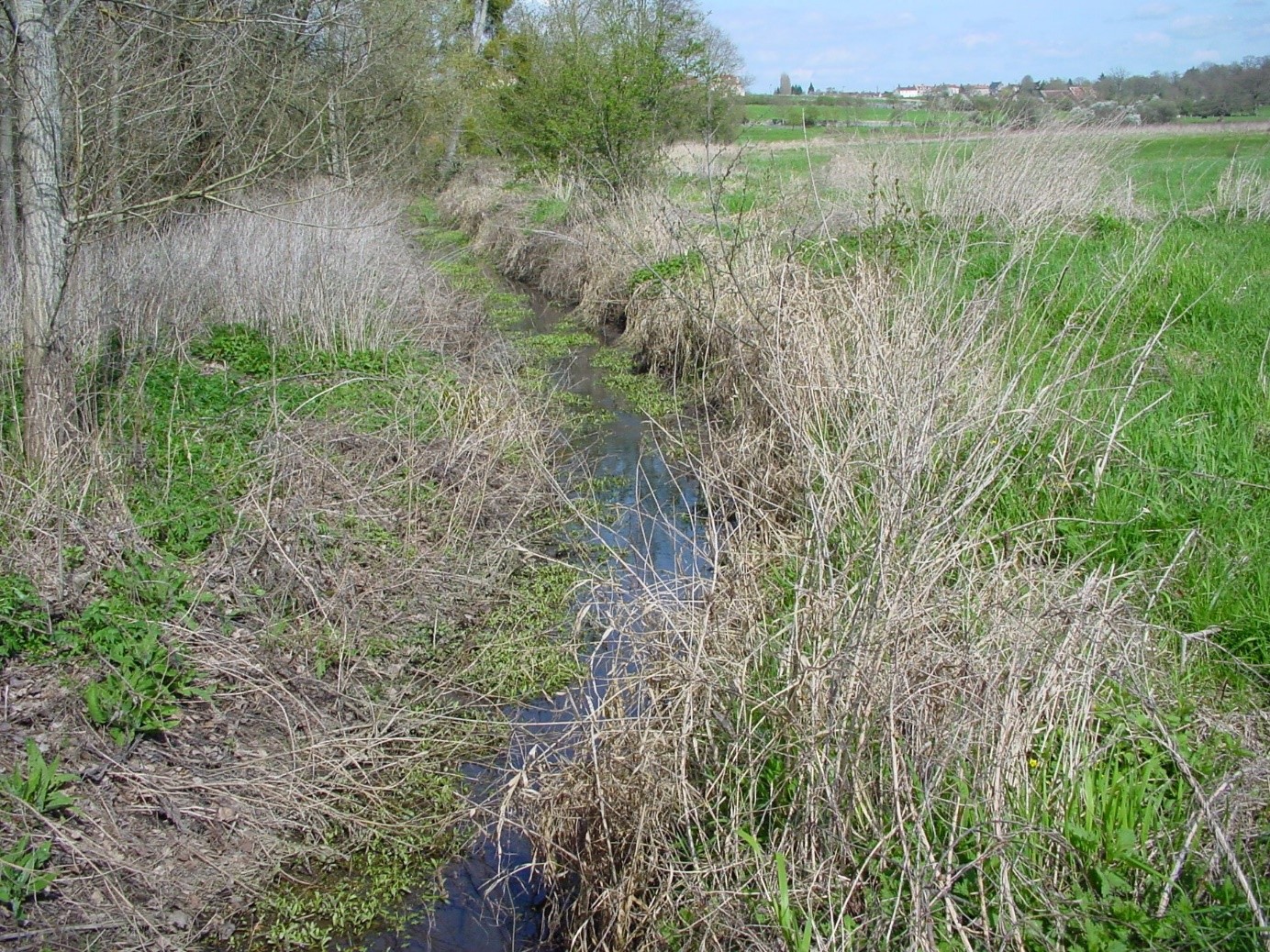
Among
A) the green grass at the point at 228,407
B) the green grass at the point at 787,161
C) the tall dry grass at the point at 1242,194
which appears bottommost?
the green grass at the point at 228,407

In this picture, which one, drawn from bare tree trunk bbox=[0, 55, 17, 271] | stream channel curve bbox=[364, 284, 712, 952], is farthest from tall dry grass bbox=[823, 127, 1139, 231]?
bare tree trunk bbox=[0, 55, 17, 271]

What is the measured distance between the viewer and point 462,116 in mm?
23672

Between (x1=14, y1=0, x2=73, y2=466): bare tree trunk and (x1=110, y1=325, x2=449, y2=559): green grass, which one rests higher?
(x1=14, y1=0, x2=73, y2=466): bare tree trunk

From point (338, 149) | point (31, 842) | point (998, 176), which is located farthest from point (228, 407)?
point (338, 149)

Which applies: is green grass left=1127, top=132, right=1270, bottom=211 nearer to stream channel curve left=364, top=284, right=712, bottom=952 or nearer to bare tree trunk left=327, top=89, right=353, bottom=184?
stream channel curve left=364, top=284, right=712, bottom=952

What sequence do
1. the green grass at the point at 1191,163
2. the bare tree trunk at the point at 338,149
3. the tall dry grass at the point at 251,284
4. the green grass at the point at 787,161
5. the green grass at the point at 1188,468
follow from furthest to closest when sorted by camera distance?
the bare tree trunk at the point at 338,149
the green grass at the point at 1191,163
the green grass at the point at 787,161
the tall dry grass at the point at 251,284
the green grass at the point at 1188,468

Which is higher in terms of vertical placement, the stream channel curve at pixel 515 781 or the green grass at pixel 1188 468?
the green grass at pixel 1188 468

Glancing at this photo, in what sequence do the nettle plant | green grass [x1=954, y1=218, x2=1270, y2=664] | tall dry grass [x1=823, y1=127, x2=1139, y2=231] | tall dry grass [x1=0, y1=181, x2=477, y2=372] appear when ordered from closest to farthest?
1. the nettle plant
2. green grass [x1=954, y1=218, x2=1270, y2=664]
3. tall dry grass [x1=0, y1=181, x2=477, y2=372]
4. tall dry grass [x1=823, y1=127, x2=1139, y2=231]

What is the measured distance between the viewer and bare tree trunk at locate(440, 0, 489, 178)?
23.8 m

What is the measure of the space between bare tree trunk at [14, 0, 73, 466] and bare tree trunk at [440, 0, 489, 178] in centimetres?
1735

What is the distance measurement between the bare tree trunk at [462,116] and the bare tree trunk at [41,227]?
17348mm

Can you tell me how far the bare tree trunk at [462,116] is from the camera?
23.8m

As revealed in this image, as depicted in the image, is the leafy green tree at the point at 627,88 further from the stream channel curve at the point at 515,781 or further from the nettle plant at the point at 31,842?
the nettle plant at the point at 31,842

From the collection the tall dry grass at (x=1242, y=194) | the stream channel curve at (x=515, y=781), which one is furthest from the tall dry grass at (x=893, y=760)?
the tall dry grass at (x=1242, y=194)
